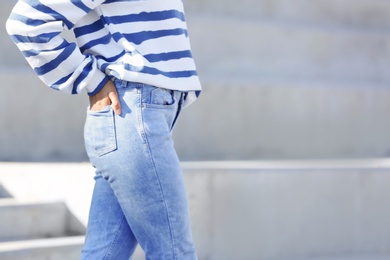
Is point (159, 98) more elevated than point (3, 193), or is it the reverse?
point (159, 98)

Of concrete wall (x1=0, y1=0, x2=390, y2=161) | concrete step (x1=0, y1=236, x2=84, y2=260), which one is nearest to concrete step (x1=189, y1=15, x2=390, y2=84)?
concrete wall (x1=0, y1=0, x2=390, y2=161)

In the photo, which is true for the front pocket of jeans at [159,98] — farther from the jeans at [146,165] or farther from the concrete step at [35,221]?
the concrete step at [35,221]

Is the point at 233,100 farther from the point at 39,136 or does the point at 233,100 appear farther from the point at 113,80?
the point at 113,80

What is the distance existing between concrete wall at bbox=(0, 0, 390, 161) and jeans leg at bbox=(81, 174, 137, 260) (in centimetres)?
210

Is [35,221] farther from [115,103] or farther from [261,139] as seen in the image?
[261,139]

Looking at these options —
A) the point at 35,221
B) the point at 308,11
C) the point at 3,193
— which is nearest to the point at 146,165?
the point at 35,221

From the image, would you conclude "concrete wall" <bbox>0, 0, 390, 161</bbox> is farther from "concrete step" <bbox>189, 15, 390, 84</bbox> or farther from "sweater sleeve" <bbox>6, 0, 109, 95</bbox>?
"sweater sleeve" <bbox>6, 0, 109, 95</bbox>

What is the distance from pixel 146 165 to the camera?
1844mm

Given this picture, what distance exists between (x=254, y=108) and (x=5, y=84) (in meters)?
1.40

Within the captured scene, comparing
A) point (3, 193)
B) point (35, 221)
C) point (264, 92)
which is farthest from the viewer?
point (264, 92)

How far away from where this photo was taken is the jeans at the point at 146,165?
6.07ft

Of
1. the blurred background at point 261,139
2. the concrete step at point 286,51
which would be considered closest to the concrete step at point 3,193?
the blurred background at point 261,139

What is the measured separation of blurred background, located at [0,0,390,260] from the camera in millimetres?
3572

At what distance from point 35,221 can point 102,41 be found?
1.55 m
